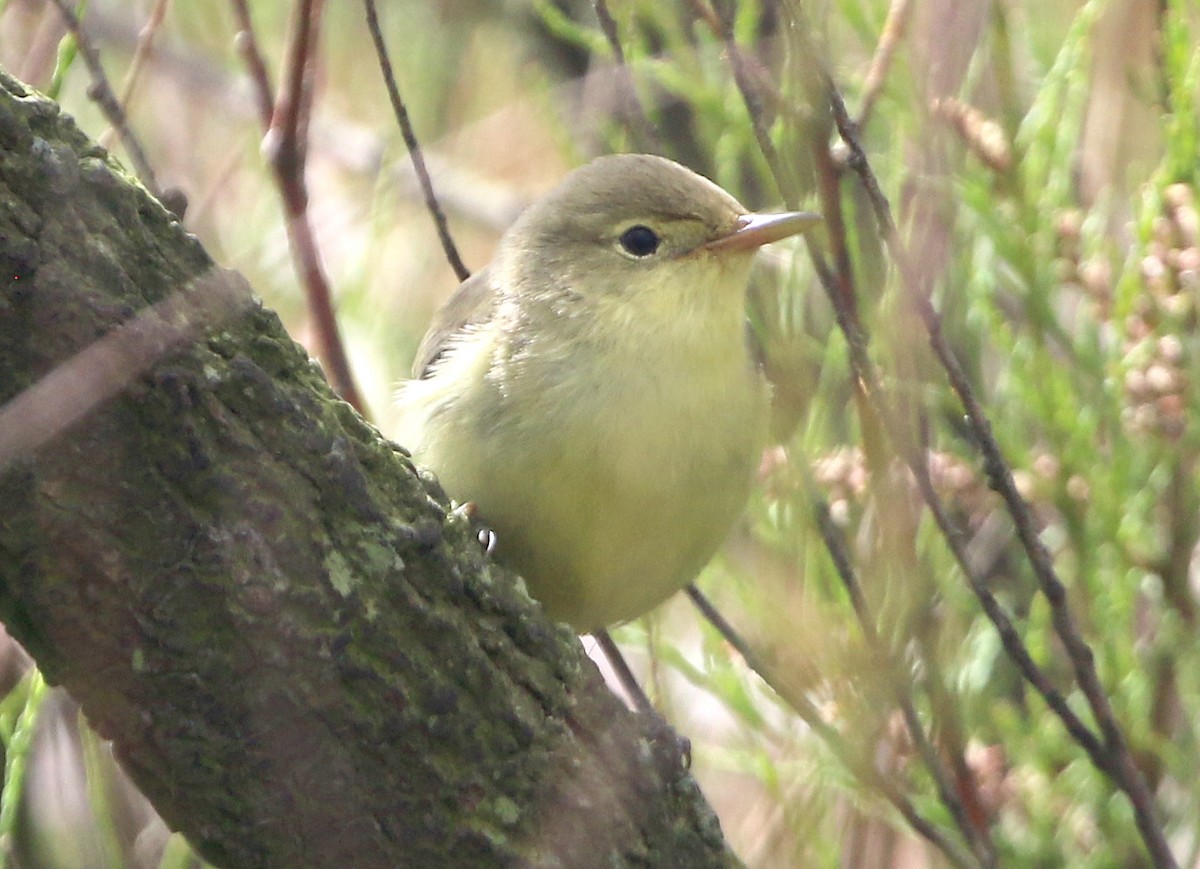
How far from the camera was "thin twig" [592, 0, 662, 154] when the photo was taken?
2.35m

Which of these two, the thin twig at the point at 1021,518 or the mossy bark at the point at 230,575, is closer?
the mossy bark at the point at 230,575

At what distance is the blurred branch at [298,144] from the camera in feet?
8.48

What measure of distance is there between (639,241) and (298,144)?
65cm

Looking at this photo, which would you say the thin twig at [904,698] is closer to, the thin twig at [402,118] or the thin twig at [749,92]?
the thin twig at [749,92]

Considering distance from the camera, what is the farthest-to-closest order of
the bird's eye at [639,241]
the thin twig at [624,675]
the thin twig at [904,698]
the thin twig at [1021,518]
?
the bird's eye at [639,241] < the thin twig at [624,675] < the thin twig at [904,698] < the thin twig at [1021,518]

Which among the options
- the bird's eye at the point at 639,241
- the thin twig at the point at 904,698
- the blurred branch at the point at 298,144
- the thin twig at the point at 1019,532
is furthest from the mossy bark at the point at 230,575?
the bird's eye at the point at 639,241

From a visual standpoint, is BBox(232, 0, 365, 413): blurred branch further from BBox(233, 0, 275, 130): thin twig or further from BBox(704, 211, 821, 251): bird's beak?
BBox(704, 211, 821, 251): bird's beak

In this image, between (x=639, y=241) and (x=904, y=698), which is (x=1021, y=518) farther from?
(x=639, y=241)

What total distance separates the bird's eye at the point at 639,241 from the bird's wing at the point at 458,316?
0.26 meters

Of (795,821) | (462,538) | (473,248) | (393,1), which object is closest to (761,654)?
(795,821)

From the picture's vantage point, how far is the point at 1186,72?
2506 millimetres

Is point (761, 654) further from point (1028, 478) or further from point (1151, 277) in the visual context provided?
point (1151, 277)

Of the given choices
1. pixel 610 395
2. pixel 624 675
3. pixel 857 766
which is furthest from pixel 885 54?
pixel 624 675

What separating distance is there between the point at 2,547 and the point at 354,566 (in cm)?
39
